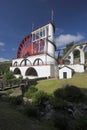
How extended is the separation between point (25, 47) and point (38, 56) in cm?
1264

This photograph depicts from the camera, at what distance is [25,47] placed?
55312 mm

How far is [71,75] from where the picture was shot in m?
31.9

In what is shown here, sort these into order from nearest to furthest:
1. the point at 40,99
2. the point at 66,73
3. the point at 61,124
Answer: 1. the point at 61,124
2. the point at 40,99
3. the point at 66,73

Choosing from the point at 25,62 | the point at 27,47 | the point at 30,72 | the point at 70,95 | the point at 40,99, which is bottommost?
the point at 40,99

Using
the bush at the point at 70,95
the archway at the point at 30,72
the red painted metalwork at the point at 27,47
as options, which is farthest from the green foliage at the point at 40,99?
the red painted metalwork at the point at 27,47

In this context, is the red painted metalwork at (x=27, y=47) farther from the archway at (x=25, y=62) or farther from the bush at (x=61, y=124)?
the bush at (x=61, y=124)

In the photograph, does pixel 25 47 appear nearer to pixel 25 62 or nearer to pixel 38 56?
pixel 25 62

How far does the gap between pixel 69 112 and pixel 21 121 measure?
618 cm

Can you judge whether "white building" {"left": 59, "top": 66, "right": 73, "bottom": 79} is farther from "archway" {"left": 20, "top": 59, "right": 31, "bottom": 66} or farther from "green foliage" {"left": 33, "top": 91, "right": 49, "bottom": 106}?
"archway" {"left": 20, "top": 59, "right": 31, "bottom": 66}

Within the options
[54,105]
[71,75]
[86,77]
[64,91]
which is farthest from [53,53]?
[54,105]

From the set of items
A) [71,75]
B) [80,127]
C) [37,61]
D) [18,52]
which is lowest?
[80,127]

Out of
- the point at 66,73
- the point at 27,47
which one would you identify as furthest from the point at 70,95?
the point at 27,47

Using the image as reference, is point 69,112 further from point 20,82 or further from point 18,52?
point 18,52

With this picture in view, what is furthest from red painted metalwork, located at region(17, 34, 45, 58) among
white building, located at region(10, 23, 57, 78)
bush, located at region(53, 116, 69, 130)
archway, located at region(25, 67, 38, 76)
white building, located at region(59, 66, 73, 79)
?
bush, located at region(53, 116, 69, 130)
